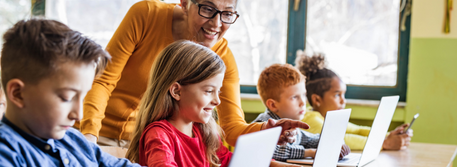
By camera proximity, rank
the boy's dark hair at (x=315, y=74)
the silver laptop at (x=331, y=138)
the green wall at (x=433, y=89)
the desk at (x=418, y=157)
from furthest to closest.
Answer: the green wall at (x=433, y=89), the boy's dark hair at (x=315, y=74), the desk at (x=418, y=157), the silver laptop at (x=331, y=138)

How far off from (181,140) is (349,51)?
2.32 m

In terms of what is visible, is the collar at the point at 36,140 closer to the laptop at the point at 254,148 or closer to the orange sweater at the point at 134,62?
the laptop at the point at 254,148

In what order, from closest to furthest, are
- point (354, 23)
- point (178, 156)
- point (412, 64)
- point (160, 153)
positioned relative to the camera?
1. point (160, 153)
2. point (178, 156)
3. point (412, 64)
4. point (354, 23)

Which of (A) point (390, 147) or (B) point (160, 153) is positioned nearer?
(B) point (160, 153)

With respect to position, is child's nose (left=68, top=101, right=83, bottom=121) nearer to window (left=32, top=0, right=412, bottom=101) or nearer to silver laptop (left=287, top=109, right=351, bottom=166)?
silver laptop (left=287, top=109, right=351, bottom=166)

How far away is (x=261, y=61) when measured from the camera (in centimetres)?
336

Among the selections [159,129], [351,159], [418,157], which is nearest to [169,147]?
[159,129]

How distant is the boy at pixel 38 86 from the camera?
0.64 meters

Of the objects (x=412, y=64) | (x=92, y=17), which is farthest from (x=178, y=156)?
(x=92, y=17)

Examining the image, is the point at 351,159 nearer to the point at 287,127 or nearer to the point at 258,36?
the point at 287,127

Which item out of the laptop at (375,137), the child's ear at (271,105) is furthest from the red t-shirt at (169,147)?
the child's ear at (271,105)

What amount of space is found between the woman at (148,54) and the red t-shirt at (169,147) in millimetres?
192

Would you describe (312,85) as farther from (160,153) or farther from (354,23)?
(160,153)

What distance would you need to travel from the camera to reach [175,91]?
1.11m
